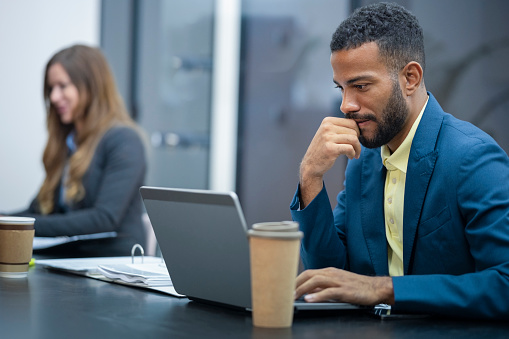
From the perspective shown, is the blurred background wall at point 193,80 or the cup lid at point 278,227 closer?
the cup lid at point 278,227

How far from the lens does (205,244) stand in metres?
1.19

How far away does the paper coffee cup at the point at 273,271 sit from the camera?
1.02 m

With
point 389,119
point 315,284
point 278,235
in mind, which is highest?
point 389,119

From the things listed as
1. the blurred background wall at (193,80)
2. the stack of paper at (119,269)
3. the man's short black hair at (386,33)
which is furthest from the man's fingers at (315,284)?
the blurred background wall at (193,80)

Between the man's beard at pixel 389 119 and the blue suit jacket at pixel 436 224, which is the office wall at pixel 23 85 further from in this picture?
the man's beard at pixel 389 119

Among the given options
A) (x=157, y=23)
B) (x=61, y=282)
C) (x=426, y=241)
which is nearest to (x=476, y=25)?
(x=426, y=241)

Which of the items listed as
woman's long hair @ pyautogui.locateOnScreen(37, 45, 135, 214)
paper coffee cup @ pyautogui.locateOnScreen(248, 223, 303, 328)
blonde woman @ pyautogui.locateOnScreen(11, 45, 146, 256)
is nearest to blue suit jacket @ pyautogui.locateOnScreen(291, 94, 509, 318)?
paper coffee cup @ pyautogui.locateOnScreen(248, 223, 303, 328)

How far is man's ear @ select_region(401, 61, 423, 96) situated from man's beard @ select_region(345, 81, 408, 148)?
3 cm

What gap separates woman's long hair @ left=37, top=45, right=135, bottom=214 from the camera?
2.84m

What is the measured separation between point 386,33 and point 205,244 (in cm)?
69

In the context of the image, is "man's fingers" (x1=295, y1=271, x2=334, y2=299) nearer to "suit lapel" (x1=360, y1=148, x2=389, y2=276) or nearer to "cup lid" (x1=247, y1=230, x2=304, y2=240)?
"cup lid" (x1=247, y1=230, x2=304, y2=240)

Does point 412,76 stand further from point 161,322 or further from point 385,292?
point 161,322

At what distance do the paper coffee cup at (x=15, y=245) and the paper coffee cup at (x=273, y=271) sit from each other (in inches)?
28.1

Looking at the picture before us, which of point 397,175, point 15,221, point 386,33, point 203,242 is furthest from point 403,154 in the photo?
point 15,221
